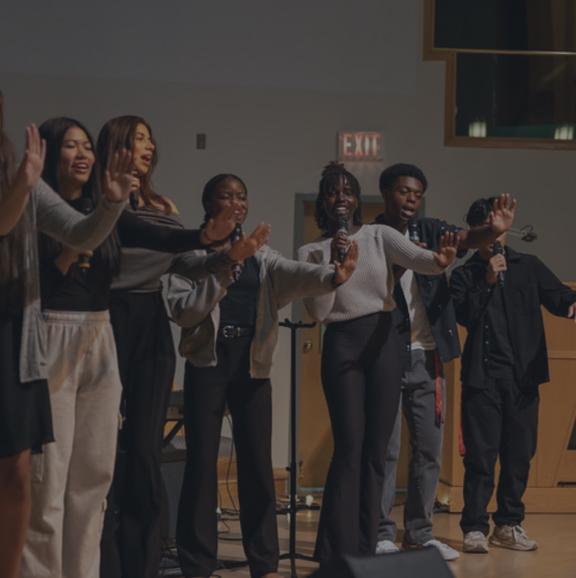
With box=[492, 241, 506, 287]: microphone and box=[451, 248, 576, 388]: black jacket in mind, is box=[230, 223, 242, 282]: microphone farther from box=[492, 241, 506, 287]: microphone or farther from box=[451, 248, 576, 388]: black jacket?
box=[492, 241, 506, 287]: microphone

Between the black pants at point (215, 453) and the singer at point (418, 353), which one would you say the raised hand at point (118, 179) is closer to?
the black pants at point (215, 453)

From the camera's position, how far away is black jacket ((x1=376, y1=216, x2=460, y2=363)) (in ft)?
16.1

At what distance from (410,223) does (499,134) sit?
2750 mm

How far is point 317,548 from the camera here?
4492 mm

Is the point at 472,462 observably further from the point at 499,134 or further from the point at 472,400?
the point at 499,134

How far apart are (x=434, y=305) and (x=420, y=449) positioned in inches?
23.2

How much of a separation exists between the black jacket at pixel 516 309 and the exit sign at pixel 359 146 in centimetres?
184

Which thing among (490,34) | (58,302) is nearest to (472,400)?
(58,302)

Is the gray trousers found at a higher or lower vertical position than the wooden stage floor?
higher

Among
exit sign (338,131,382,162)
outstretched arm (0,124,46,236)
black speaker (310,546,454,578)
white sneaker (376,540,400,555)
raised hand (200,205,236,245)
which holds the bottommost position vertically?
white sneaker (376,540,400,555)

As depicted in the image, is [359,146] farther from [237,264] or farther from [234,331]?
[237,264]

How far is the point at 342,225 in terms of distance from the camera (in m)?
4.25

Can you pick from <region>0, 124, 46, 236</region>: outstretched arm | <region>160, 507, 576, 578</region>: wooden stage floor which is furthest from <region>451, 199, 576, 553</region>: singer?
<region>0, 124, 46, 236</region>: outstretched arm

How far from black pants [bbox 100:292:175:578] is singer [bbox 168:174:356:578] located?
367mm
